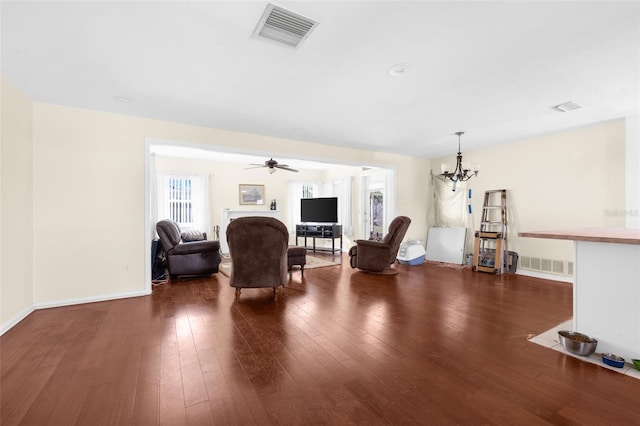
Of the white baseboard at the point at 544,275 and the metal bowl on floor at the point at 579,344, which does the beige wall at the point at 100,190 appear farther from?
the metal bowl on floor at the point at 579,344

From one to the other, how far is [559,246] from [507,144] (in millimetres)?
2075

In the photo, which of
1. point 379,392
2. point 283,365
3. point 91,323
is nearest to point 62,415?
point 283,365

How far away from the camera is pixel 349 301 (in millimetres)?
3539

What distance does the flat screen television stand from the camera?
753 cm

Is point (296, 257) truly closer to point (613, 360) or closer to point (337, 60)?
point (337, 60)

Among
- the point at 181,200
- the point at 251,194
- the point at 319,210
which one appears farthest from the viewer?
the point at 251,194

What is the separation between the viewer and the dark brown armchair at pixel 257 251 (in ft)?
11.5

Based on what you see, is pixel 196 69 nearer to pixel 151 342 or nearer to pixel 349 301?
pixel 151 342

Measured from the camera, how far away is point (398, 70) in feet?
8.23

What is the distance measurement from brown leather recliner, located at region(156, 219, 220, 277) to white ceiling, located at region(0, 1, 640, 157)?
1889 millimetres

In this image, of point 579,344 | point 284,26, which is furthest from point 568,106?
point 284,26

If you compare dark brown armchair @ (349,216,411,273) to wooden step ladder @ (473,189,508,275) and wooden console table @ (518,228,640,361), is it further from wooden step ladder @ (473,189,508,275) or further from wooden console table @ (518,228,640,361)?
wooden console table @ (518,228,640,361)

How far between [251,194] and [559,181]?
22.9 ft

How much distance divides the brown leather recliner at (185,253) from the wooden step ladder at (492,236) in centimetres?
504
